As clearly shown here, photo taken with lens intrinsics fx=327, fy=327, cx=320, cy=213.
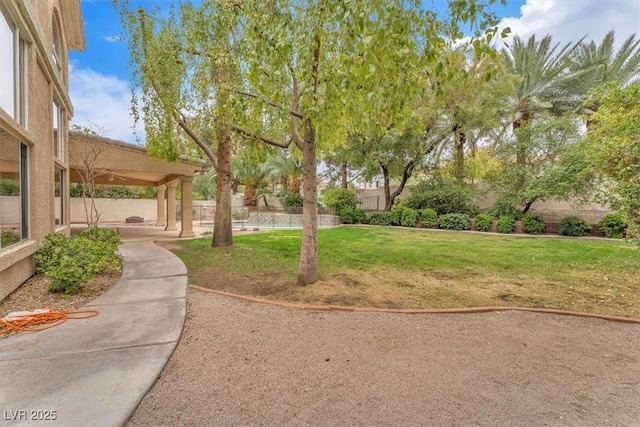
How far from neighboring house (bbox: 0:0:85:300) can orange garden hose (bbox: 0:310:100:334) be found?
77 cm

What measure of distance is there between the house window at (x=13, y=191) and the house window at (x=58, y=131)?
2.95 metres

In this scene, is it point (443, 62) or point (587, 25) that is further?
point (587, 25)

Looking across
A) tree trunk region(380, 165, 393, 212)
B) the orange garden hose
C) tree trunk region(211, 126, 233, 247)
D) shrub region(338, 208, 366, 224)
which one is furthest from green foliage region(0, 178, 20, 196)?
tree trunk region(380, 165, 393, 212)

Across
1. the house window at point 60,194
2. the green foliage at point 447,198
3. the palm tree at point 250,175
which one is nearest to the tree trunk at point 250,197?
the palm tree at point 250,175

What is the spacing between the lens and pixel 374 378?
2703 millimetres

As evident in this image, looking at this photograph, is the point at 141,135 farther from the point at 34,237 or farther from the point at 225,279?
the point at 225,279

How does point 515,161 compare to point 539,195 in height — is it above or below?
above

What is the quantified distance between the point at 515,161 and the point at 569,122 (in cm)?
237

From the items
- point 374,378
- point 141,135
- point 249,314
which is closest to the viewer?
point 374,378

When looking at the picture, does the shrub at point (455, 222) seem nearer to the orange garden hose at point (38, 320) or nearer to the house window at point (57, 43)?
the orange garden hose at point (38, 320)

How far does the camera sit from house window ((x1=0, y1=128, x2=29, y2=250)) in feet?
13.8

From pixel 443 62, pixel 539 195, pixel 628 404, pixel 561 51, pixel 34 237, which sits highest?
Answer: pixel 561 51

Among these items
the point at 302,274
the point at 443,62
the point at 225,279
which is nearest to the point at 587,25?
the point at 443,62

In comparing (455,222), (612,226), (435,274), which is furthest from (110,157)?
(612,226)
